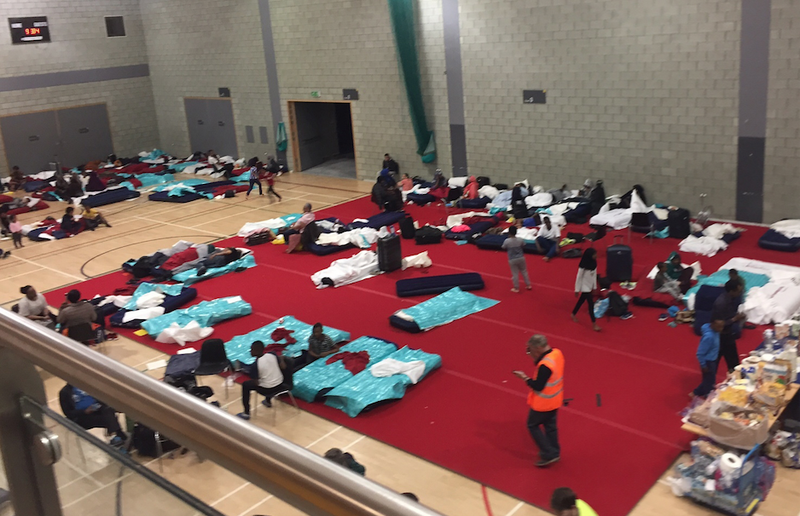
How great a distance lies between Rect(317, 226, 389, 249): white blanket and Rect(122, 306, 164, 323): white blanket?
4498 millimetres

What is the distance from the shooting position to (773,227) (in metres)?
15.4

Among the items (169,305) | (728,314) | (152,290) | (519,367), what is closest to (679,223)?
(728,314)

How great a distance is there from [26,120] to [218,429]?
98.4 feet

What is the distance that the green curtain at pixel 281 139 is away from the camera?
2617 cm

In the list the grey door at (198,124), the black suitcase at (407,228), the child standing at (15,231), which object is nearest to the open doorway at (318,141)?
the grey door at (198,124)

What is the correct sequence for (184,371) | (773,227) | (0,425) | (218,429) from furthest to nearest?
(773,227)
(184,371)
(0,425)
(218,429)

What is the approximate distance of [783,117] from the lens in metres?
15.4

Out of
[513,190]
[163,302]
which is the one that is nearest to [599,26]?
[513,190]

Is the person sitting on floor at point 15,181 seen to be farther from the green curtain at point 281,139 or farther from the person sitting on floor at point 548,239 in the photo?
the person sitting on floor at point 548,239

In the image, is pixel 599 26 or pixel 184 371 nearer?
pixel 184 371

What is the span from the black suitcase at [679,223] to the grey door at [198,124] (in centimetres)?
1926

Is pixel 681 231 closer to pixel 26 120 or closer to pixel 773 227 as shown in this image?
pixel 773 227

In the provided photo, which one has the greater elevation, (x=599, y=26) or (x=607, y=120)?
(x=599, y=26)

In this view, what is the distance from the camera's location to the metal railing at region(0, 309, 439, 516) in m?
1.04
